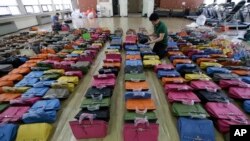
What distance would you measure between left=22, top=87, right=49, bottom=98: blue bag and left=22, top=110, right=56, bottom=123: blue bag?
45 cm

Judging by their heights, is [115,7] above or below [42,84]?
above

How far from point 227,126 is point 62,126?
1838mm

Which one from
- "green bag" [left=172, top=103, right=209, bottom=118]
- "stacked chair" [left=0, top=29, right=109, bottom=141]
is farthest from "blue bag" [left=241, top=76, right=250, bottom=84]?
"stacked chair" [left=0, top=29, right=109, bottom=141]

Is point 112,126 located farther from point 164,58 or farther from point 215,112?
point 164,58

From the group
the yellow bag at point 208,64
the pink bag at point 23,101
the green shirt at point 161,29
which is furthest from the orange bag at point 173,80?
the pink bag at point 23,101

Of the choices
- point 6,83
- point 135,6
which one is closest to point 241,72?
point 6,83

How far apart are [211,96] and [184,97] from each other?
1.21 ft

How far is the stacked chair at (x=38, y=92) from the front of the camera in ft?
5.97

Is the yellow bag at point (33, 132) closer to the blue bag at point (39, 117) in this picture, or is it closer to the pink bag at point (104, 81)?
the blue bag at point (39, 117)

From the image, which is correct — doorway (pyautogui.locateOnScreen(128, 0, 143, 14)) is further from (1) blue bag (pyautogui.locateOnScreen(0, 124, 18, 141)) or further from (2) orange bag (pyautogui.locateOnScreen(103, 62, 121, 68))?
(1) blue bag (pyautogui.locateOnScreen(0, 124, 18, 141))

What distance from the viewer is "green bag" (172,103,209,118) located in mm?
1894

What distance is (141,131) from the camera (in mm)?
1666

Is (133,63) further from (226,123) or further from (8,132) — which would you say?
(8,132)

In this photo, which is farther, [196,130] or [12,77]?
[12,77]
